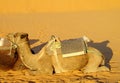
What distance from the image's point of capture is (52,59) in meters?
8.61

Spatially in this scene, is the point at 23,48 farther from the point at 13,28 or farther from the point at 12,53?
the point at 13,28

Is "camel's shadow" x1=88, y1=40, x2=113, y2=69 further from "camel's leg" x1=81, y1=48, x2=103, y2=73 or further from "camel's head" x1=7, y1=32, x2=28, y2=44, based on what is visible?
"camel's head" x1=7, y1=32, x2=28, y2=44

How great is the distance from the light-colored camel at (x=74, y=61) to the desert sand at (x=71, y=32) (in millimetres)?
156

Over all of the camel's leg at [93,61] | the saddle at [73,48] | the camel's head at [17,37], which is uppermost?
the camel's head at [17,37]

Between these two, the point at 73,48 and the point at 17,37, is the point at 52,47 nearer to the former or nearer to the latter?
the point at 73,48

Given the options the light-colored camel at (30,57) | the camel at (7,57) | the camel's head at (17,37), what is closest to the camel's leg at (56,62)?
the light-colored camel at (30,57)

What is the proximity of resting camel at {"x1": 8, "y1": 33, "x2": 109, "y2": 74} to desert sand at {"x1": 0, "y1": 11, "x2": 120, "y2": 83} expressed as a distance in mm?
183

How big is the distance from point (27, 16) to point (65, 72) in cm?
1099

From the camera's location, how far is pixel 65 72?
8.89 m

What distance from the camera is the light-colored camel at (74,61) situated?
8.57 metres

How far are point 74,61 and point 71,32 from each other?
6588 mm

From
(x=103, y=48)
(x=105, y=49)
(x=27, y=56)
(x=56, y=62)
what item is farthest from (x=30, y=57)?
(x=103, y=48)

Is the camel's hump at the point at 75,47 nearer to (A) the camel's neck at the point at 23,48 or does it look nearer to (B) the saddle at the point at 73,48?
(B) the saddle at the point at 73,48

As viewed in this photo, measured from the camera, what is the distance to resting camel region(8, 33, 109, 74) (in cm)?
858
